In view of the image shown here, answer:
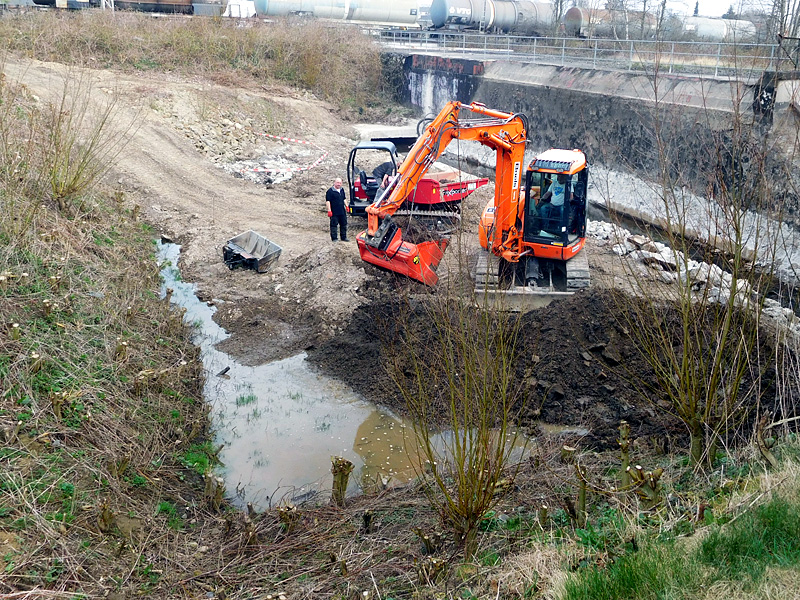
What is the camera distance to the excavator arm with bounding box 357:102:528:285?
11453mm

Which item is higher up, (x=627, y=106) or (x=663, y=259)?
(x=627, y=106)

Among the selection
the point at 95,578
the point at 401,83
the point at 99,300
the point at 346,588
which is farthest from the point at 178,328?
the point at 401,83

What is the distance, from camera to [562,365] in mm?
9469

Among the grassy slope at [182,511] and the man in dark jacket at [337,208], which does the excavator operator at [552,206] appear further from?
the grassy slope at [182,511]

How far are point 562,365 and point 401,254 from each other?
12.3 ft

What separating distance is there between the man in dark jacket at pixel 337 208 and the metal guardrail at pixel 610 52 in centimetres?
635

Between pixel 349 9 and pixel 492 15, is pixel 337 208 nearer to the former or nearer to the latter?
pixel 492 15

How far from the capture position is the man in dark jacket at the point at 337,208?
1416 cm

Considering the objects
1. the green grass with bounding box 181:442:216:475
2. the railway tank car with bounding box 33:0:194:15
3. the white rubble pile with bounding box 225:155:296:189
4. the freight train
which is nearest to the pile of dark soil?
the green grass with bounding box 181:442:216:475

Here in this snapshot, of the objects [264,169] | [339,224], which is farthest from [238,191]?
[339,224]

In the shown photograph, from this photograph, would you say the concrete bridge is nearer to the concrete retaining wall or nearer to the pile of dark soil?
the concrete retaining wall

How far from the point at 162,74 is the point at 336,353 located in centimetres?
2045

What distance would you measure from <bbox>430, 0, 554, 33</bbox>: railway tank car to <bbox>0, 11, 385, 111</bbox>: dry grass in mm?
6731

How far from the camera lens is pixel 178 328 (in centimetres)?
1059
